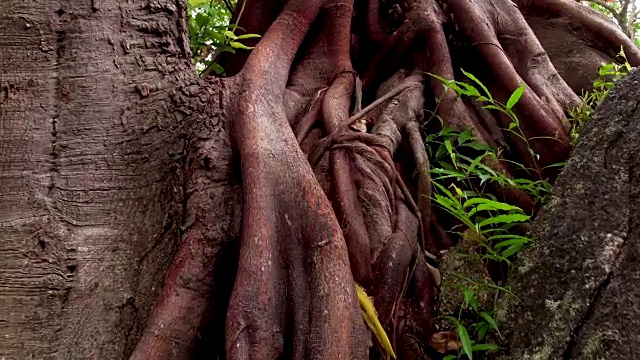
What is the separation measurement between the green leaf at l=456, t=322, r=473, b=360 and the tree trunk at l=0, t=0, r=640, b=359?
14cm

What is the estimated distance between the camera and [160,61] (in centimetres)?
185

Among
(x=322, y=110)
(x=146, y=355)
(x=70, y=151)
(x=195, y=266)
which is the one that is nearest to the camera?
(x=146, y=355)

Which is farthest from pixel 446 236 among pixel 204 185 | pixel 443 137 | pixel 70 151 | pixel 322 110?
pixel 70 151

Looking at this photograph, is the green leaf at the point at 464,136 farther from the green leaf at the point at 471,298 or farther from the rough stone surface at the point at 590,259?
the green leaf at the point at 471,298

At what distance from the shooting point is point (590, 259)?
139 centimetres

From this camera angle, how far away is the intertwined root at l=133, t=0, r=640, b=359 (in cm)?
143

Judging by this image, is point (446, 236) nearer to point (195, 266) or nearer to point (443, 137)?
point (443, 137)

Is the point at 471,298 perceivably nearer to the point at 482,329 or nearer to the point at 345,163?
the point at 482,329

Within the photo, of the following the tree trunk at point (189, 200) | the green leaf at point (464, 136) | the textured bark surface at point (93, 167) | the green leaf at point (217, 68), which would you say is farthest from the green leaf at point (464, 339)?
the green leaf at point (217, 68)

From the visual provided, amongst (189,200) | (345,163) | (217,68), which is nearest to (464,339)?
(345,163)

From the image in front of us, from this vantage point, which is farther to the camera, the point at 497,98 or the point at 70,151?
the point at 497,98

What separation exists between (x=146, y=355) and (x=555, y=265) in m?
1.05

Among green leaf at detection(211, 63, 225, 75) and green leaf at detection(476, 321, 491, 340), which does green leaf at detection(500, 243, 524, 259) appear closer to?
green leaf at detection(476, 321, 491, 340)

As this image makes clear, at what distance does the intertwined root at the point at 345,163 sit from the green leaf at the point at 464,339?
0.14m
